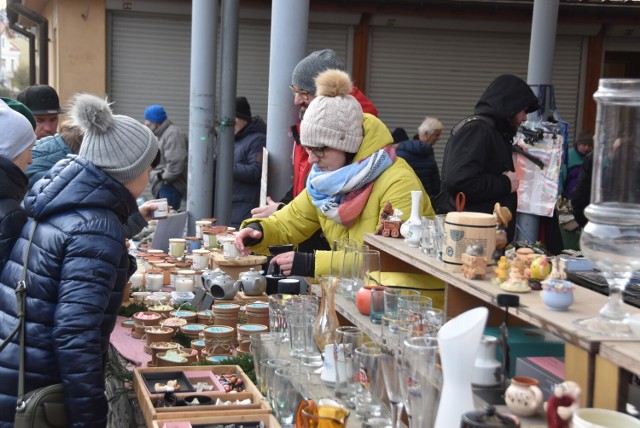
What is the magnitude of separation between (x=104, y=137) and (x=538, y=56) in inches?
210

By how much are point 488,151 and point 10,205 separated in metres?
2.49

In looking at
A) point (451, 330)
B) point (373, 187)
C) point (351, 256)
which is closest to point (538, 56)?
point (373, 187)

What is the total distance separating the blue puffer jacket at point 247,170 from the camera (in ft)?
23.1

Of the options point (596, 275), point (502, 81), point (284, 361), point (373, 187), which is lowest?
point (284, 361)

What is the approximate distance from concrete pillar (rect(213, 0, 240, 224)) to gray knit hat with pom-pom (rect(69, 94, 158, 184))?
4.82m

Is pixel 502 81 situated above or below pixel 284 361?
above

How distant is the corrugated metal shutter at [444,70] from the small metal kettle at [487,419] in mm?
10470

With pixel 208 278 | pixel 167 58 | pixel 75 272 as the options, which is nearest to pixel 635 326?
pixel 75 272

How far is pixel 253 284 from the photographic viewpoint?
13.0 feet

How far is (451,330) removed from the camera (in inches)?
66.1

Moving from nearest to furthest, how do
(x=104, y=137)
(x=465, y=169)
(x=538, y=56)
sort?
(x=104, y=137) < (x=465, y=169) < (x=538, y=56)

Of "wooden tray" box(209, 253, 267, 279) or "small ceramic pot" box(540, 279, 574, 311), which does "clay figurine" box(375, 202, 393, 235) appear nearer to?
"small ceramic pot" box(540, 279, 574, 311)

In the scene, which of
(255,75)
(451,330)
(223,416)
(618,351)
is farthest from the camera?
(255,75)

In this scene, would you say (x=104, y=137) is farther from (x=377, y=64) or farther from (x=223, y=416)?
(x=377, y=64)
